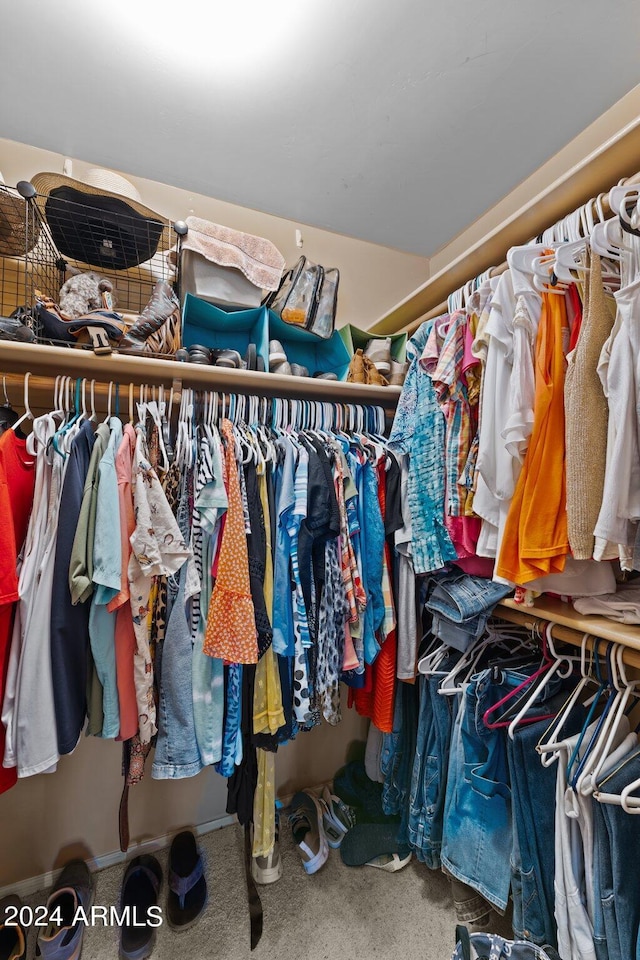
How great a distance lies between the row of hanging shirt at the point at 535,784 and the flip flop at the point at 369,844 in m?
0.19

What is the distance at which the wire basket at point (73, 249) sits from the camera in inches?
51.5

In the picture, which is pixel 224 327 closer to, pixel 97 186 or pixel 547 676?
pixel 97 186

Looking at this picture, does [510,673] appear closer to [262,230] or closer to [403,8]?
[403,8]

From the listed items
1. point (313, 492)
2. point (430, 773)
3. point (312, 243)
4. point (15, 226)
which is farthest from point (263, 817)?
point (312, 243)

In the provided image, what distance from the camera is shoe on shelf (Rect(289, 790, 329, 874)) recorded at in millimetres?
1601

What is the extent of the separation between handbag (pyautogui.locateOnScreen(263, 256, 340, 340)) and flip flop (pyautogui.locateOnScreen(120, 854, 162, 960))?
2.06 metres

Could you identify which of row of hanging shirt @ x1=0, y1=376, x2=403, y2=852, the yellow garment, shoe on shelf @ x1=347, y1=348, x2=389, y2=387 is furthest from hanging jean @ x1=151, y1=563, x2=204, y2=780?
shoe on shelf @ x1=347, y1=348, x2=389, y2=387

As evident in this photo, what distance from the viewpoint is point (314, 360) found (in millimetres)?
1848

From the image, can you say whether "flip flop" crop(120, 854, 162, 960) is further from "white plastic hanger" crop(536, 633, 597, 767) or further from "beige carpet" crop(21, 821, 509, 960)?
"white plastic hanger" crop(536, 633, 597, 767)

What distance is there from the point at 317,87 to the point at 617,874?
2.16 meters

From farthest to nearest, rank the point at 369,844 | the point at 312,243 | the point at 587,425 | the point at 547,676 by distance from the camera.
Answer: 1. the point at 312,243
2. the point at 369,844
3. the point at 547,676
4. the point at 587,425

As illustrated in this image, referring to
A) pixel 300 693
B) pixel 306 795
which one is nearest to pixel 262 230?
pixel 300 693

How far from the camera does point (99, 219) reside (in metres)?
1.36

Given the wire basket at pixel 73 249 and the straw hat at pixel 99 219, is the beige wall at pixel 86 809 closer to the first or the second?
the wire basket at pixel 73 249
